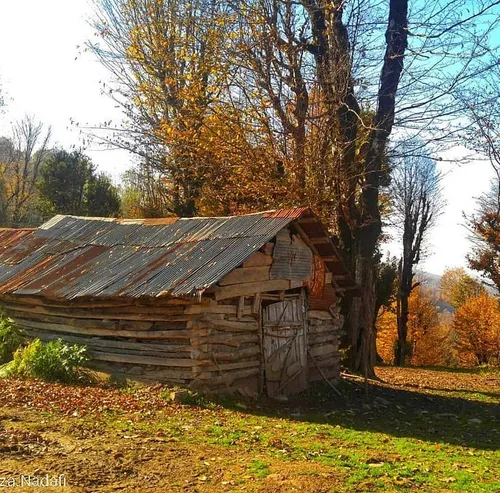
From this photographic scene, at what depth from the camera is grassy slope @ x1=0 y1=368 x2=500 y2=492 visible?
615 centimetres

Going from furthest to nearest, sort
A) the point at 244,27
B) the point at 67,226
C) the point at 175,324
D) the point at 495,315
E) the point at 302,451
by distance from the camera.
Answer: the point at 495,315 → the point at 67,226 → the point at 244,27 → the point at 175,324 → the point at 302,451

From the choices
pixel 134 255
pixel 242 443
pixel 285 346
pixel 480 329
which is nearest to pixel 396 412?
pixel 285 346

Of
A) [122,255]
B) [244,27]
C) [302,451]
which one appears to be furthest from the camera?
[244,27]

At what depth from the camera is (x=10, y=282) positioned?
536 inches

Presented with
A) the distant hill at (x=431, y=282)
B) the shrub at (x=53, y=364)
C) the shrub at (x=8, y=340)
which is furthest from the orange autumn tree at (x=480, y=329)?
the shrub at (x=53, y=364)

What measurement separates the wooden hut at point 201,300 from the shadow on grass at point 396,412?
0.60 metres

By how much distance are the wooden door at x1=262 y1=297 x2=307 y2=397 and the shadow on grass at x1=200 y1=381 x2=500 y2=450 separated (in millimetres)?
411

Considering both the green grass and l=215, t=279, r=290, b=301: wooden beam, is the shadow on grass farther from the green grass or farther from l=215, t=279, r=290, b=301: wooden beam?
l=215, t=279, r=290, b=301: wooden beam

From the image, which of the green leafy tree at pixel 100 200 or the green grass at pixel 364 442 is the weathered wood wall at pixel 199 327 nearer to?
the green grass at pixel 364 442

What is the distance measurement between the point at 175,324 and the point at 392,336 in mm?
30335

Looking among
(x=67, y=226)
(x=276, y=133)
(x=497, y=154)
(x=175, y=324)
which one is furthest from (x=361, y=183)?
(x=67, y=226)

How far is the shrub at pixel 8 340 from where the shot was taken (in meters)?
13.4

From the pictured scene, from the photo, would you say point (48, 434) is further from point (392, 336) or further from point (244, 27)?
point (392, 336)

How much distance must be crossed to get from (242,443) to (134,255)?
6310 millimetres
